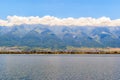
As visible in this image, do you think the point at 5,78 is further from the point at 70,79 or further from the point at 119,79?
the point at 119,79

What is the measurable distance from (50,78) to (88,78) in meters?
11.9

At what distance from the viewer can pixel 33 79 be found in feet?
299

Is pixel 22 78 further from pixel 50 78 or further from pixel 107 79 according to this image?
pixel 107 79

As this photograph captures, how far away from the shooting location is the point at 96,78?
94375mm

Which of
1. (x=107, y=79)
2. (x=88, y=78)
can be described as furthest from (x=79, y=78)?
(x=107, y=79)

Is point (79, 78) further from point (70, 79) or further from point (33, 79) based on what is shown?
point (33, 79)

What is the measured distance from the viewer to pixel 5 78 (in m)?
92.8

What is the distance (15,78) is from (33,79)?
5.82m

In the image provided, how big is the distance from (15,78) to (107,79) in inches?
1094

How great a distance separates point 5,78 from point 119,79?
34.3 metres

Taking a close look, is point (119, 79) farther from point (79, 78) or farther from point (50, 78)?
point (50, 78)

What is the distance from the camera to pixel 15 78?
305ft

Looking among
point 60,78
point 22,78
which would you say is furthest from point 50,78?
point 22,78

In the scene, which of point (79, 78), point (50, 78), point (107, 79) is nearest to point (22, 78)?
point (50, 78)
